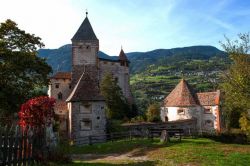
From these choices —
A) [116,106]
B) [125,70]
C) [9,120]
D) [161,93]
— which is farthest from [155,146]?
[161,93]

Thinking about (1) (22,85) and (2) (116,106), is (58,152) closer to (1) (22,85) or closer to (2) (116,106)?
(1) (22,85)

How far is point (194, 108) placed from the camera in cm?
5466

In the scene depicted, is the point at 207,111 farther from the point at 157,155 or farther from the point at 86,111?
the point at 157,155

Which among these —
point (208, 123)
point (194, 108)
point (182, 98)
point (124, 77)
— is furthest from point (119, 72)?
point (208, 123)

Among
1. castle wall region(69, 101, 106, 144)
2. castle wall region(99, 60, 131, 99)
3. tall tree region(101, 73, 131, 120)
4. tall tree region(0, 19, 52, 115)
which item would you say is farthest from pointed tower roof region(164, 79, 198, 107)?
tall tree region(0, 19, 52, 115)

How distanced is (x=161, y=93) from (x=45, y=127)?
12789 centimetres

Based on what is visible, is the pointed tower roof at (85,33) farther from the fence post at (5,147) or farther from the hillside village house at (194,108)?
the fence post at (5,147)

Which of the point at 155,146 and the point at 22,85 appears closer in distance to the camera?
the point at 155,146

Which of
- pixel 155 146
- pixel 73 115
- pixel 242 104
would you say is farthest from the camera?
pixel 73 115

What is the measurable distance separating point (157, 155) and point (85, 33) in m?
41.8

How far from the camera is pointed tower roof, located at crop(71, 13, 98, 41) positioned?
201ft

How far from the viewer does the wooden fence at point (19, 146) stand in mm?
16078

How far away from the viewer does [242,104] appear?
3322 centimetres

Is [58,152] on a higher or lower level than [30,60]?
lower
